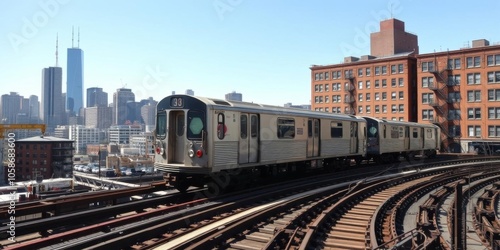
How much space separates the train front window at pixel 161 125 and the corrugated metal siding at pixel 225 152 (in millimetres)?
2100

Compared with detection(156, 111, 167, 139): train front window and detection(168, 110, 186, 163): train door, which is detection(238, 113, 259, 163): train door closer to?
detection(168, 110, 186, 163): train door

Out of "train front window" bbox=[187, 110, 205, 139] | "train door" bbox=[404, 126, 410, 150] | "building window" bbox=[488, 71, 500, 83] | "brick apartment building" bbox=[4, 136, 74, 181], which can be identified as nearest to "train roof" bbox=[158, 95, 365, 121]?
"train front window" bbox=[187, 110, 205, 139]

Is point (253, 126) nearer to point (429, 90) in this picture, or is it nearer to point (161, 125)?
point (161, 125)

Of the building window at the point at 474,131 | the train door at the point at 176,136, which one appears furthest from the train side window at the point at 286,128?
the building window at the point at 474,131

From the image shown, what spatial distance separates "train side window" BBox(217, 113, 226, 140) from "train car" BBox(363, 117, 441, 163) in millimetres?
16322

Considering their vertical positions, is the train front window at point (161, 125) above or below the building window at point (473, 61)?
below

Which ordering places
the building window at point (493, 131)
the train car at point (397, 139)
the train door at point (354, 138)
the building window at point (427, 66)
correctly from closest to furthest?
the train door at point (354, 138), the train car at point (397, 139), the building window at point (493, 131), the building window at point (427, 66)

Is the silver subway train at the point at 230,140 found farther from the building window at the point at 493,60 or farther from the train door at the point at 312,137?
the building window at the point at 493,60

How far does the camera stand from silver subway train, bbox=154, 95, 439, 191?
41.8 ft

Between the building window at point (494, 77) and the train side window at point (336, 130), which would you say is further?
the building window at point (494, 77)

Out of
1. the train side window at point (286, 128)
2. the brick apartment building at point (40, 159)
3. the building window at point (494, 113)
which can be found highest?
the building window at point (494, 113)

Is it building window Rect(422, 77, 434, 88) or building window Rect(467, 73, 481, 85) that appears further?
building window Rect(422, 77, 434, 88)

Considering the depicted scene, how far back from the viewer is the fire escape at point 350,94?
76.1 meters

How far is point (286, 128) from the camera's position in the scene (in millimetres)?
16625
